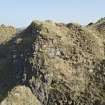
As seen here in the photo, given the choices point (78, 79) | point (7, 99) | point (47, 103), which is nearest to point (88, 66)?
point (78, 79)

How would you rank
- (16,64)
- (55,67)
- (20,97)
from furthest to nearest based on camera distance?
(16,64)
(55,67)
(20,97)

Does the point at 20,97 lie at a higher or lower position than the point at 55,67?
lower

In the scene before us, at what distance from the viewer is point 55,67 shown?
4166 cm

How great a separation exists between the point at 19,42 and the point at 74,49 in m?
Answer: 5.01

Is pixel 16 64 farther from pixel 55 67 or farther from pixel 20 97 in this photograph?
pixel 20 97

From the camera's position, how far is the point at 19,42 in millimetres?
44344

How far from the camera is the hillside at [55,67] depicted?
40.6 metres

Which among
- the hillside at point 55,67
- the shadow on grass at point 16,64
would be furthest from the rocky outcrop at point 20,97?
the shadow on grass at point 16,64

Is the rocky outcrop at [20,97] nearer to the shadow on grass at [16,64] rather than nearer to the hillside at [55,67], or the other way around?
the hillside at [55,67]

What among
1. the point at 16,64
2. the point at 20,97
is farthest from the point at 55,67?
the point at 20,97

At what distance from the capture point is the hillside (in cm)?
4062

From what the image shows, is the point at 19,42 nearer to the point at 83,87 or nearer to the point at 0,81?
the point at 0,81

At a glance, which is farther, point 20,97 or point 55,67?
point 55,67

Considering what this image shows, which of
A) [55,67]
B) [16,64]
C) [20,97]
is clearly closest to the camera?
[20,97]
